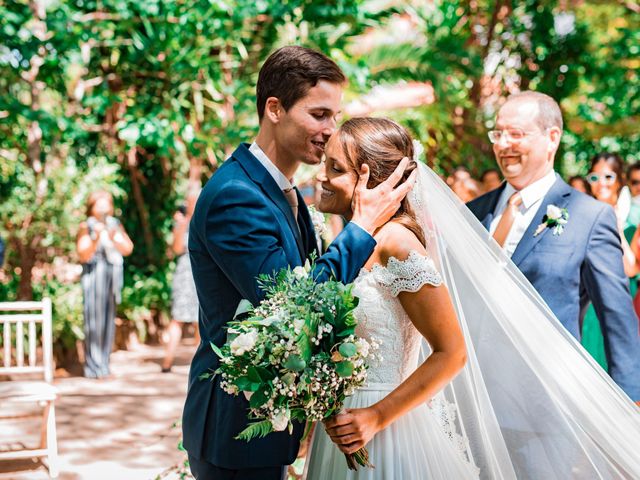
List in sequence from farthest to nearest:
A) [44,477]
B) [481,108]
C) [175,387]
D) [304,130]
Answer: [481,108] → [175,387] → [44,477] → [304,130]

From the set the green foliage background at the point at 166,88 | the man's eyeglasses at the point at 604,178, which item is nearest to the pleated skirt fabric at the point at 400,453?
the man's eyeglasses at the point at 604,178

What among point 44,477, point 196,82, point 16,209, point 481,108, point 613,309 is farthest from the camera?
point 481,108

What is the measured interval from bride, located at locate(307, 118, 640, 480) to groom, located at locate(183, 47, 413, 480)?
0.44 ft

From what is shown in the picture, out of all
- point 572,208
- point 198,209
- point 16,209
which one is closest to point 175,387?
point 16,209

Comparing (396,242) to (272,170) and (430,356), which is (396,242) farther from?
(272,170)

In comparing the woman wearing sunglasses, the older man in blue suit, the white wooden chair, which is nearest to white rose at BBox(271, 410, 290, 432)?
the older man in blue suit

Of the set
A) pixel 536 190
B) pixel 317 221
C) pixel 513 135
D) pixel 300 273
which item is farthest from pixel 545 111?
pixel 300 273

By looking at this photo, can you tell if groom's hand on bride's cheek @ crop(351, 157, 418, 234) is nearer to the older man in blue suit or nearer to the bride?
the bride

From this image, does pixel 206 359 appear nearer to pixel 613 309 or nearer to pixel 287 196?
pixel 287 196

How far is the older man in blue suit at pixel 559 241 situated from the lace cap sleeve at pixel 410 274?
120 cm

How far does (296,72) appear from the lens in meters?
2.52

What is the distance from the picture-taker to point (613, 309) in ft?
11.0

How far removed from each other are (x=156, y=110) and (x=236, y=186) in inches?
280

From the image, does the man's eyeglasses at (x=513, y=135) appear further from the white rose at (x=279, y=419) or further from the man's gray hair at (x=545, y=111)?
the white rose at (x=279, y=419)
